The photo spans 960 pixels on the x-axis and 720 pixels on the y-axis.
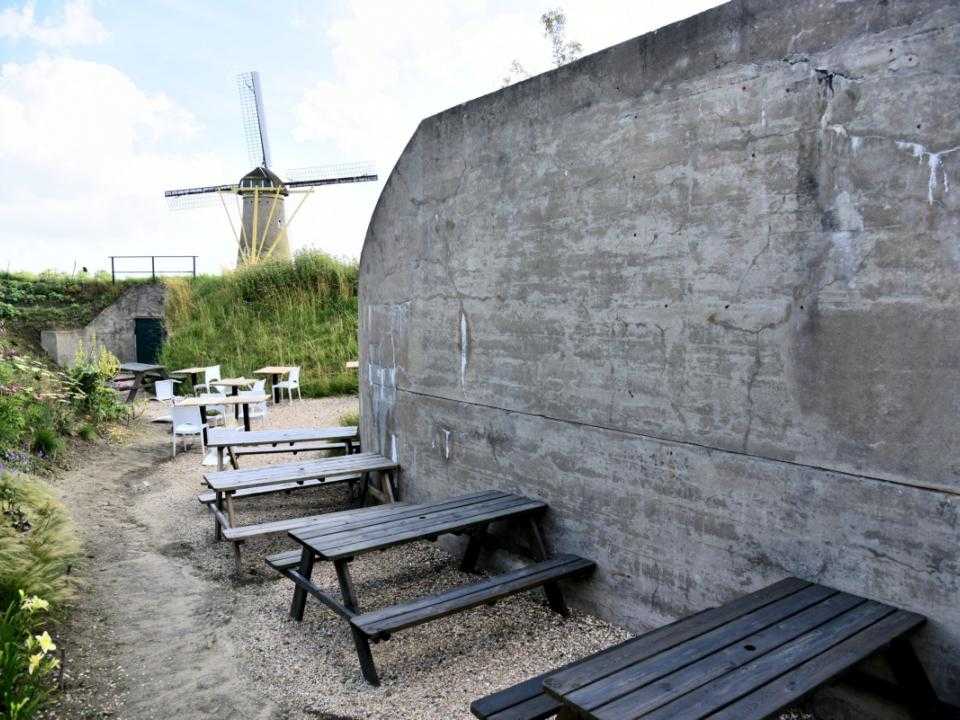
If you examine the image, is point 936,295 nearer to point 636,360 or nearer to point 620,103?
point 636,360

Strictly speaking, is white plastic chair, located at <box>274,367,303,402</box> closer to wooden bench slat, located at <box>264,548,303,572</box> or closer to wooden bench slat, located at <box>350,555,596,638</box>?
wooden bench slat, located at <box>264,548,303,572</box>

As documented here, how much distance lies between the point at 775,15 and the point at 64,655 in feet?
16.7

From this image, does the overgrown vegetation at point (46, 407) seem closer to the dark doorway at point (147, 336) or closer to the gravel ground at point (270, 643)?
the gravel ground at point (270, 643)

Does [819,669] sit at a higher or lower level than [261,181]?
lower

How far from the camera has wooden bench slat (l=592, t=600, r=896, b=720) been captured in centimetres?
204

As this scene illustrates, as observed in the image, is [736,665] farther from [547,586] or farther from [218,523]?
[218,523]

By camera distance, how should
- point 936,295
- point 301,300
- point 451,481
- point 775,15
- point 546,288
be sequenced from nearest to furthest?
point 936,295 → point 775,15 → point 546,288 → point 451,481 → point 301,300

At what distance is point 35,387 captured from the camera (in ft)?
32.2

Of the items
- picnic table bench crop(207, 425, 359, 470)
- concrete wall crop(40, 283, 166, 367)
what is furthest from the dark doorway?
picnic table bench crop(207, 425, 359, 470)

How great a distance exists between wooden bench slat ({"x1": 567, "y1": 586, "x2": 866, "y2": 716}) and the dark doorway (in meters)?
20.0

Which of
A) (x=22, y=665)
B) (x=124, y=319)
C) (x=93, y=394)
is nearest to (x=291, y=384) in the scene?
(x=93, y=394)

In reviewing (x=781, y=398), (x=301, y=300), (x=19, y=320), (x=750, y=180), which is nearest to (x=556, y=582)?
(x=781, y=398)

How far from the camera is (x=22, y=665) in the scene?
339 cm

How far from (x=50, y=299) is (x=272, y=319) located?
7.69 m
